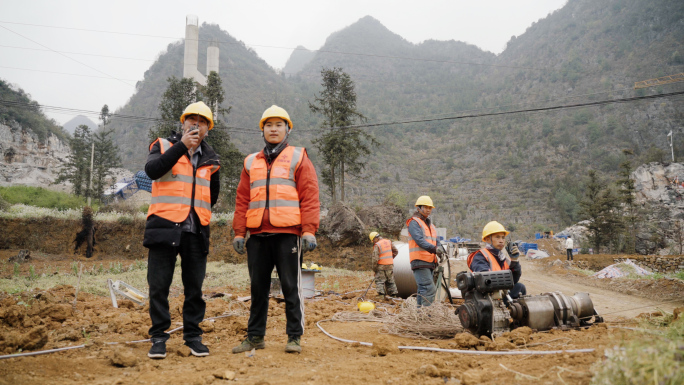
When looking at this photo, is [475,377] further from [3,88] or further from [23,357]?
[3,88]

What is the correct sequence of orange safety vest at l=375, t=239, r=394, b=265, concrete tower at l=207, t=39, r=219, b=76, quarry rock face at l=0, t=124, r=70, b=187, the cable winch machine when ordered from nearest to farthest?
1. the cable winch machine
2. orange safety vest at l=375, t=239, r=394, b=265
3. concrete tower at l=207, t=39, r=219, b=76
4. quarry rock face at l=0, t=124, r=70, b=187

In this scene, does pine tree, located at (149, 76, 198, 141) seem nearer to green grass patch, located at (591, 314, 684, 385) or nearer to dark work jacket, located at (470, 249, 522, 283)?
dark work jacket, located at (470, 249, 522, 283)


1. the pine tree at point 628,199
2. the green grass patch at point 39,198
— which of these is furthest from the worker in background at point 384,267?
the pine tree at point 628,199

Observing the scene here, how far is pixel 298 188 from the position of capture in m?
3.52

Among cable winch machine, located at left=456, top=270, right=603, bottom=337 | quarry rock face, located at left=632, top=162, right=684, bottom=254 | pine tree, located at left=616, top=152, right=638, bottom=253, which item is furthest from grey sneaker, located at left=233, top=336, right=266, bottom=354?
quarry rock face, located at left=632, top=162, right=684, bottom=254

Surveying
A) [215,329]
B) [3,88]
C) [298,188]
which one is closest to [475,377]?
[298,188]

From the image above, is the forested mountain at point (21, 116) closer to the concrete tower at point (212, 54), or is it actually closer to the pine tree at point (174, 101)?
the concrete tower at point (212, 54)

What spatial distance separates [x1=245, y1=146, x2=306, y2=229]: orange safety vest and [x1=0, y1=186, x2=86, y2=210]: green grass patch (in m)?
28.6

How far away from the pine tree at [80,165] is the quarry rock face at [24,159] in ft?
5.55

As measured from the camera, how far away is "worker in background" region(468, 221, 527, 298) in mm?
4595

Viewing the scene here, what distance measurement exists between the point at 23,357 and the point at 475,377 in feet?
10.1

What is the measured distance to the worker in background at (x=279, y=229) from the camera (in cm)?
337

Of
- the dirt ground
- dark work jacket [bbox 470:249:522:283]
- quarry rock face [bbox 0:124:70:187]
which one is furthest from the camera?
quarry rock face [bbox 0:124:70:187]

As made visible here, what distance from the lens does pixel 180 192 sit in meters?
3.33
